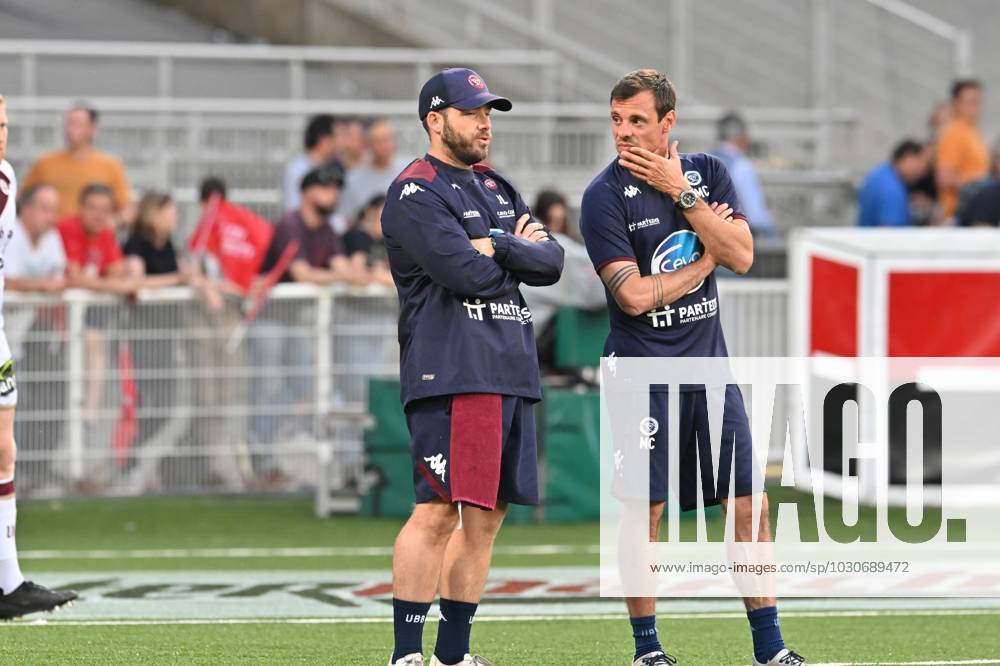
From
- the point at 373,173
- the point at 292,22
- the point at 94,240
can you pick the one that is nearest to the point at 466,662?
the point at 94,240

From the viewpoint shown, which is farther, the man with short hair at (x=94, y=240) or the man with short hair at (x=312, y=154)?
the man with short hair at (x=312, y=154)

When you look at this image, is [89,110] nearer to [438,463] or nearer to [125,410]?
[125,410]

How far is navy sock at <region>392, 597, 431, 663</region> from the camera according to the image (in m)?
6.61

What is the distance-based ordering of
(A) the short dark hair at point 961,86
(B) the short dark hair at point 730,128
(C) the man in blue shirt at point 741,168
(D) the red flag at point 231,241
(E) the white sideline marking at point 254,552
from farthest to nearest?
(A) the short dark hair at point 961,86, (B) the short dark hair at point 730,128, (C) the man in blue shirt at point 741,168, (D) the red flag at point 231,241, (E) the white sideline marking at point 254,552

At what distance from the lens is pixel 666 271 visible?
7.02 metres

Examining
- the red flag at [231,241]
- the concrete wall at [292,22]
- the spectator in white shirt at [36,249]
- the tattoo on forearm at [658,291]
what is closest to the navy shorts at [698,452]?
the tattoo on forearm at [658,291]

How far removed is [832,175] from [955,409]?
588cm

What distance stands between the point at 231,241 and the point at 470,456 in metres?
7.90

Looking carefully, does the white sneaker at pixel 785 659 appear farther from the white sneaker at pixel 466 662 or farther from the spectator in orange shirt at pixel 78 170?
the spectator in orange shirt at pixel 78 170

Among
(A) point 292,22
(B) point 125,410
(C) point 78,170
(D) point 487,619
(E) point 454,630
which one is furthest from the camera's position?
(A) point 292,22

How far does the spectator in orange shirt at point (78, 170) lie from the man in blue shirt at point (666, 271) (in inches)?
329

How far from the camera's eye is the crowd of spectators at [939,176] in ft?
52.3

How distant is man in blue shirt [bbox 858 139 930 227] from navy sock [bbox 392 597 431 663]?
10112mm

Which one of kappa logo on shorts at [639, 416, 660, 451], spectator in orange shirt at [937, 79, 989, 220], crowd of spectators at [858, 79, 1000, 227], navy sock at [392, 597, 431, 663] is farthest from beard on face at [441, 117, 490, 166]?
spectator in orange shirt at [937, 79, 989, 220]
